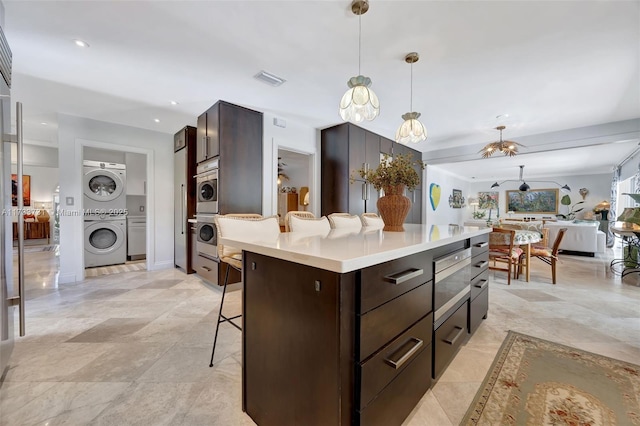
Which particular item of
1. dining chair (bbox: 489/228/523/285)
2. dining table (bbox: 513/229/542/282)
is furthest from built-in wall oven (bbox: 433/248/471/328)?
dining table (bbox: 513/229/542/282)

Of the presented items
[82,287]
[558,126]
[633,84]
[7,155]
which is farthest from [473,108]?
[82,287]

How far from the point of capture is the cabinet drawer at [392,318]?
92 cm

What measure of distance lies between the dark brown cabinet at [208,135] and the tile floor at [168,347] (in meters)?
1.79

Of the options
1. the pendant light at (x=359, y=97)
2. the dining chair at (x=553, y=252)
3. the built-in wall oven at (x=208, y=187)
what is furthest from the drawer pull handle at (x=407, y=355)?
the dining chair at (x=553, y=252)

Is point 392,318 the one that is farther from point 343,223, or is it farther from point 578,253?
point 578,253

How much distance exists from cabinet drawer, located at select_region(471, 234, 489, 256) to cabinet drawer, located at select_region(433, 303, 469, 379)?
42cm

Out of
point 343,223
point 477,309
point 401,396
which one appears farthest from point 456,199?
point 401,396

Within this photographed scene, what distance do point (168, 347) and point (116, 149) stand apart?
11.8ft

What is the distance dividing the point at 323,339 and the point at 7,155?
2135mm

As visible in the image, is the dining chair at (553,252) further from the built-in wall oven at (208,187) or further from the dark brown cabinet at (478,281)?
the built-in wall oven at (208,187)

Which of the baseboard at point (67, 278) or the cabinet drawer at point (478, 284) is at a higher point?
the cabinet drawer at point (478, 284)

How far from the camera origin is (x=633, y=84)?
113 inches

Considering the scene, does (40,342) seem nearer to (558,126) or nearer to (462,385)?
(462,385)

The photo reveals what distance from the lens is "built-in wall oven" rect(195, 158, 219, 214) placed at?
→ 3.36 metres
